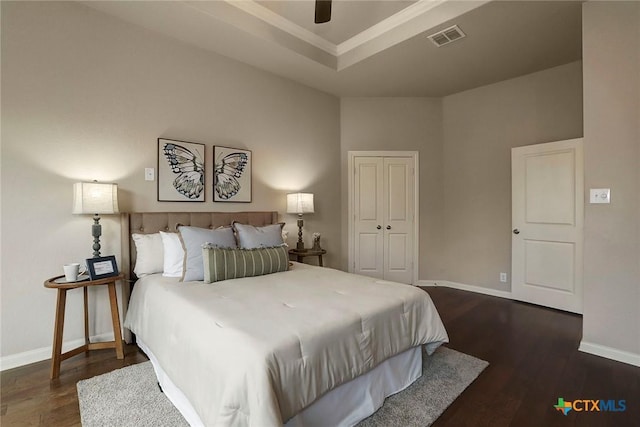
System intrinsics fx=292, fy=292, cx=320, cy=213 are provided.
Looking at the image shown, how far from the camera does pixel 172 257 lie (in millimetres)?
2455

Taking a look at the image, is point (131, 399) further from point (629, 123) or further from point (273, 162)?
point (629, 123)

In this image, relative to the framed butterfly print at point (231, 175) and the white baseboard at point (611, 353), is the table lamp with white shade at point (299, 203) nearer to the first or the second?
the framed butterfly print at point (231, 175)

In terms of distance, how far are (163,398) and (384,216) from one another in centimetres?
366

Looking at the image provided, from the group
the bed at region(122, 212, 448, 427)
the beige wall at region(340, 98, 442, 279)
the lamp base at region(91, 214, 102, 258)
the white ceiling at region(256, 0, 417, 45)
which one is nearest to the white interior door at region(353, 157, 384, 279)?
the beige wall at region(340, 98, 442, 279)

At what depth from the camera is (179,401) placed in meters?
1.68

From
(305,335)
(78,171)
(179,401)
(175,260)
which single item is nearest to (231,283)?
(175,260)

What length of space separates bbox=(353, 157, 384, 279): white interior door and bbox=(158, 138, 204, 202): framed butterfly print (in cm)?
242

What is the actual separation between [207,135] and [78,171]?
3.96ft

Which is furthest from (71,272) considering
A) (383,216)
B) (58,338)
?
(383,216)

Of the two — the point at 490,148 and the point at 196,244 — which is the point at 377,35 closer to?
the point at 490,148

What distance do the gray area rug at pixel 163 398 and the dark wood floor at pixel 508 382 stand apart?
2.4 inches

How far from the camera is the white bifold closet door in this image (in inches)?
184

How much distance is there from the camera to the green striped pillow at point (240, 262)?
90.1 inches

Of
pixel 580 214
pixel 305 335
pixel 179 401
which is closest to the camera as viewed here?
pixel 305 335
